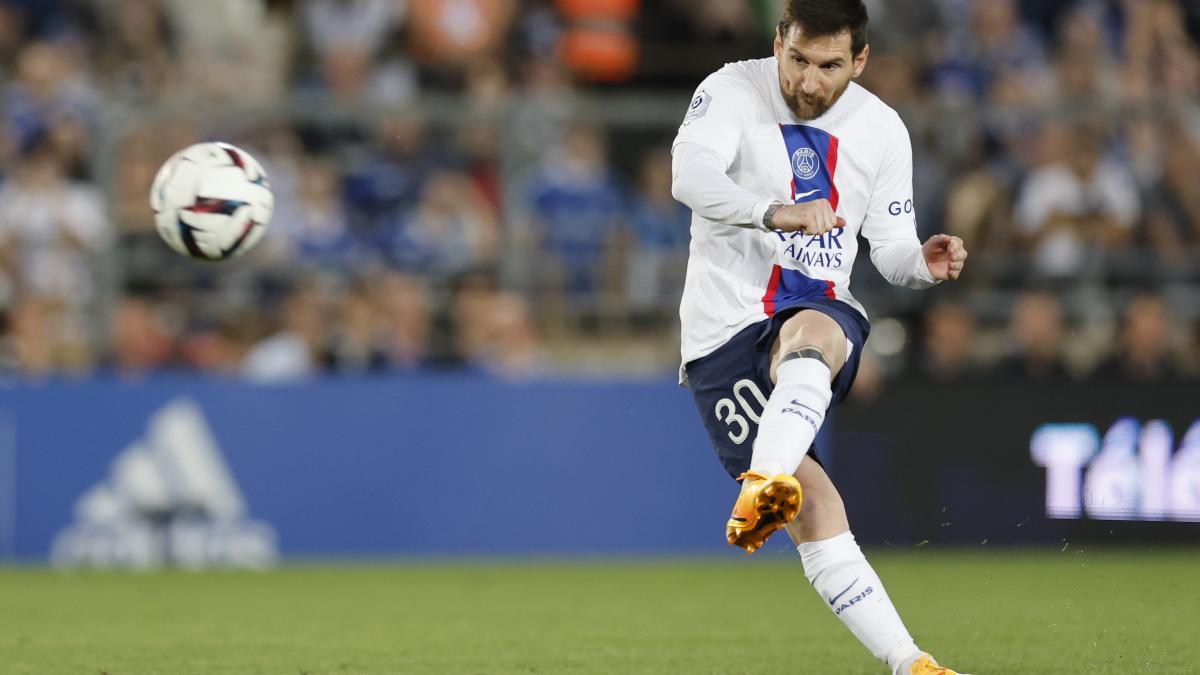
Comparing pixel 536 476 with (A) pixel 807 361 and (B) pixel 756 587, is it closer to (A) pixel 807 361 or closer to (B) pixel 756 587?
(B) pixel 756 587

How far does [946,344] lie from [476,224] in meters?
3.39

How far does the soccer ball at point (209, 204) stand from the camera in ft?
24.3

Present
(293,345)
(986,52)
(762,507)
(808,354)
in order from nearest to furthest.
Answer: (762,507)
(808,354)
(293,345)
(986,52)

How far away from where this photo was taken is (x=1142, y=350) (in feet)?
40.3

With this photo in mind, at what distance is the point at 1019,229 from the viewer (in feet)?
41.3

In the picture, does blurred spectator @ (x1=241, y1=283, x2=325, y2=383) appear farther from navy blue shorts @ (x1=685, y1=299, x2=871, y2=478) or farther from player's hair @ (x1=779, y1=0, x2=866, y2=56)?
player's hair @ (x1=779, y1=0, x2=866, y2=56)

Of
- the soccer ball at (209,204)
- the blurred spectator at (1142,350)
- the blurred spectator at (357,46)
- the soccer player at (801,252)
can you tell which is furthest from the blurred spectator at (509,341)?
the soccer player at (801,252)

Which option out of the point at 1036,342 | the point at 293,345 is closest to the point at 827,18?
the point at 293,345

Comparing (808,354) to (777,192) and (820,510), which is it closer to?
(820,510)

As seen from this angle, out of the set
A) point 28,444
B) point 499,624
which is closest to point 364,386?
point 28,444

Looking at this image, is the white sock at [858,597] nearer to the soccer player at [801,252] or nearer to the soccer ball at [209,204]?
the soccer player at [801,252]

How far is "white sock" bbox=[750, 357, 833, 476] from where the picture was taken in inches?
203

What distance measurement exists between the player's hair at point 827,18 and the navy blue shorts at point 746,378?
0.87 m

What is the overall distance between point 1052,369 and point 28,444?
6912 mm
